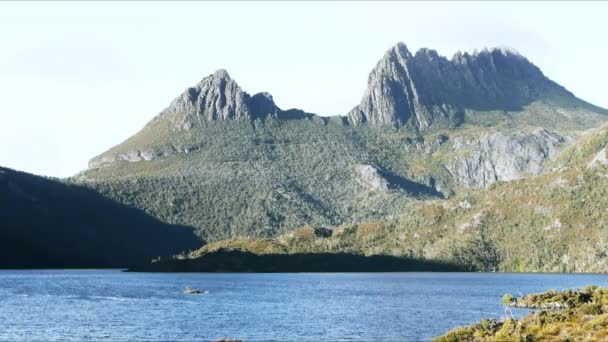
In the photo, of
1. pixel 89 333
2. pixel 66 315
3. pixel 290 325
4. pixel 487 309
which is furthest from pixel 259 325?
pixel 487 309

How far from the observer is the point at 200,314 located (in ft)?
525

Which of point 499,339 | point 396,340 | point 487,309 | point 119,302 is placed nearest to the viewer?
point 499,339

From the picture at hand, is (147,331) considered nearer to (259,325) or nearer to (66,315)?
(259,325)

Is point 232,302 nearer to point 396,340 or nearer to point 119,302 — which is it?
point 119,302

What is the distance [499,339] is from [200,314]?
271 ft

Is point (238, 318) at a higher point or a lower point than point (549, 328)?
lower

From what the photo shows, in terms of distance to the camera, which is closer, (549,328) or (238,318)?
(549,328)

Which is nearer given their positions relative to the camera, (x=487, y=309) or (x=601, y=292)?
(x=601, y=292)

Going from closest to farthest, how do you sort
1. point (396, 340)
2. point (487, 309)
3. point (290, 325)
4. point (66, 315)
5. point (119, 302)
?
point (396, 340), point (290, 325), point (66, 315), point (487, 309), point (119, 302)

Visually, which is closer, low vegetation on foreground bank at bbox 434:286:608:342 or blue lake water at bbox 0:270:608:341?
low vegetation on foreground bank at bbox 434:286:608:342

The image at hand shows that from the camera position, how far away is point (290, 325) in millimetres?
138250

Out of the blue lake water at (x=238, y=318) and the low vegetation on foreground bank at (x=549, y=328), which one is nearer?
the low vegetation on foreground bank at (x=549, y=328)

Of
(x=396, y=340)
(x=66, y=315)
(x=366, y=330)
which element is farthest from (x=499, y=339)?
(x=66, y=315)

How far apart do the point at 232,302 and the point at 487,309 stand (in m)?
60.3
